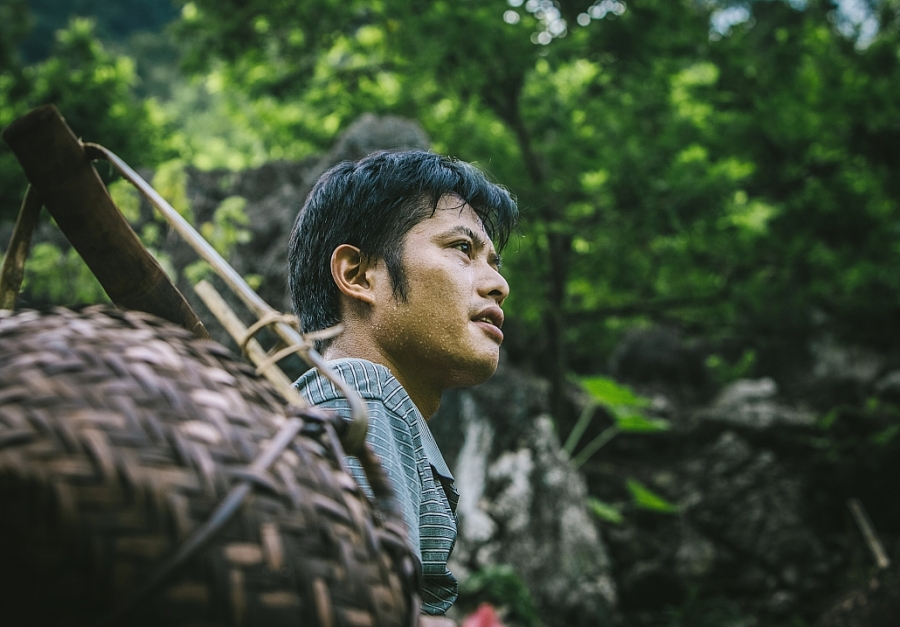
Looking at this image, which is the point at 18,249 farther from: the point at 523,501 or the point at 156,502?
the point at 523,501

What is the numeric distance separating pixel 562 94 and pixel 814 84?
2137 mm

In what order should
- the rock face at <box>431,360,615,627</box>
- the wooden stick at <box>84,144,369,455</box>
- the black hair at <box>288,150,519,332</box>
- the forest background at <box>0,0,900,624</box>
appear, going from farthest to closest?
the forest background at <box>0,0,900,624</box> < the rock face at <box>431,360,615,627</box> < the black hair at <box>288,150,519,332</box> < the wooden stick at <box>84,144,369,455</box>

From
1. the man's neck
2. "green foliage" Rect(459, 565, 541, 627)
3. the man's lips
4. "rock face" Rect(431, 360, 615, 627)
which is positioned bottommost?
"green foliage" Rect(459, 565, 541, 627)

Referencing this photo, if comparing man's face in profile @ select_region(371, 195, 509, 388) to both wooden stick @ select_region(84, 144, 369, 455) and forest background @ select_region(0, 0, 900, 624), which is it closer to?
wooden stick @ select_region(84, 144, 369, 455)

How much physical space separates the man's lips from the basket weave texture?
73 cm

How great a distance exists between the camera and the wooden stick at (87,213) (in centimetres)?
110

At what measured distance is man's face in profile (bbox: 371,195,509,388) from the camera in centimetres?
147

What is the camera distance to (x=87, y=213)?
114cm

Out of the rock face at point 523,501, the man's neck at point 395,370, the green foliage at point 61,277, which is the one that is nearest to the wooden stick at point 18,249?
the man's neck at point 395,370

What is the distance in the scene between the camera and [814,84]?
19.5 ft

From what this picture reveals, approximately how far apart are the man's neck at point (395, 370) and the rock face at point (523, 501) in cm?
340

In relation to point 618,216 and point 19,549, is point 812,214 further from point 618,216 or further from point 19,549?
point 19,549

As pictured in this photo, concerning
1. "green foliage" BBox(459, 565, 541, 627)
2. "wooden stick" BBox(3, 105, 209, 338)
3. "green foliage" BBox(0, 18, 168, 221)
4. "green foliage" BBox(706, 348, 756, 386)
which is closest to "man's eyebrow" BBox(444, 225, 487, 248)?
Answer: "wooden stick" BBox(3, 105, 209, 338)

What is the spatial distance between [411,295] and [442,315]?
7cm
